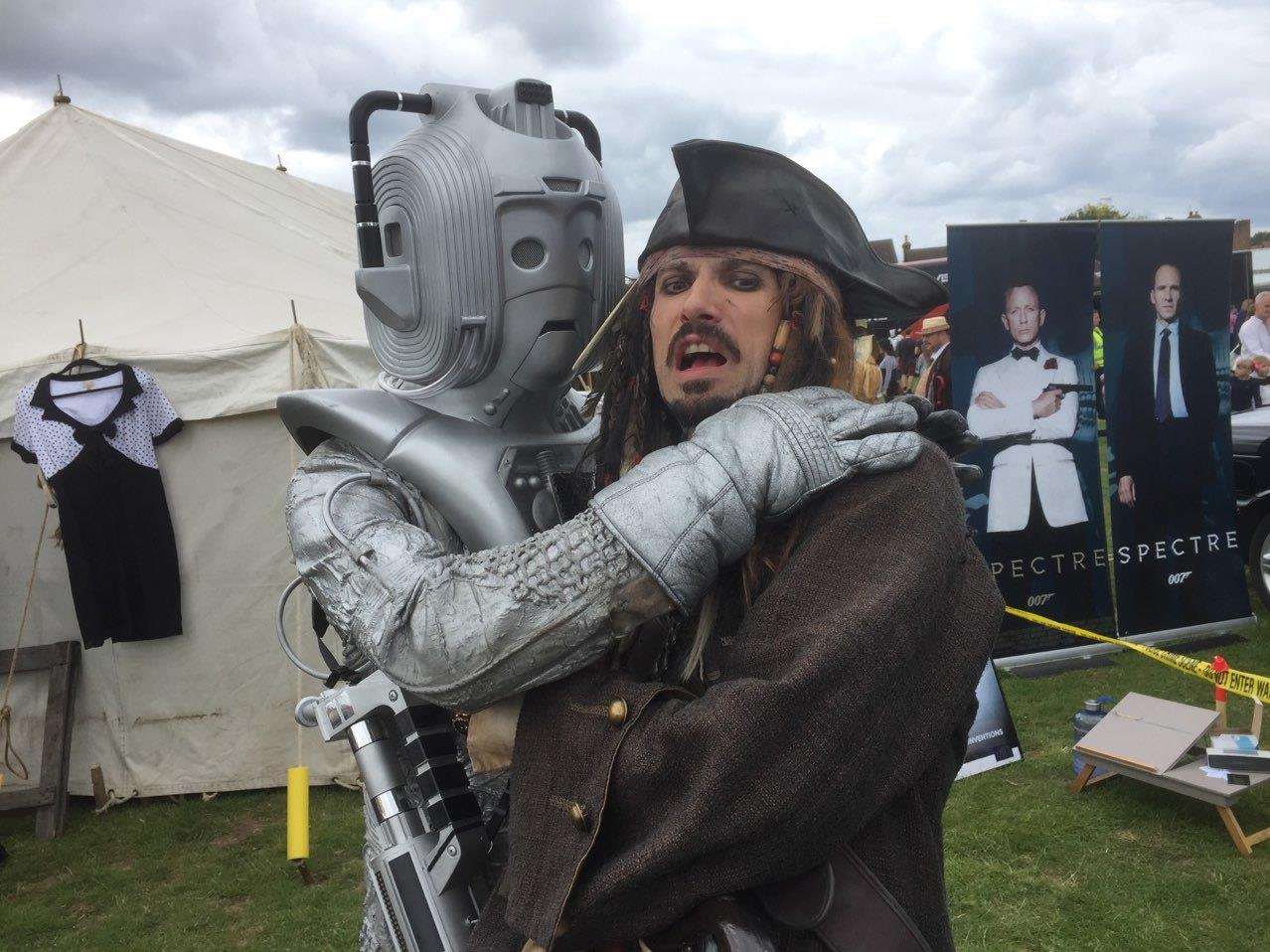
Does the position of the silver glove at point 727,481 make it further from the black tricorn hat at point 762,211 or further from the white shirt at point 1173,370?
the white shirt at point 1173,370

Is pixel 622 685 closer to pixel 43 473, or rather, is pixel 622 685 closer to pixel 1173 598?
pixel 43 473

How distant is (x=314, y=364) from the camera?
4957 mm

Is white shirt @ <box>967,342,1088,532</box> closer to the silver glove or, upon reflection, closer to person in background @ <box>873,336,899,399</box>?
person in background @ <box>873,336,899,399</box>

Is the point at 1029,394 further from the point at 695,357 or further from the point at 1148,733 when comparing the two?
the point at 695,357

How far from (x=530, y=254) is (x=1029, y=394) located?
4.81 meters

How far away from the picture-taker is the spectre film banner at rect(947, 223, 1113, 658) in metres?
5.73

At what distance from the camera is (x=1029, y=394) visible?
582cm

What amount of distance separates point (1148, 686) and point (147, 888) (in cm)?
517

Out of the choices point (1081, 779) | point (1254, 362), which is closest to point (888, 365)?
point (1254, 362)

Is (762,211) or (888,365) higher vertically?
(762,211)

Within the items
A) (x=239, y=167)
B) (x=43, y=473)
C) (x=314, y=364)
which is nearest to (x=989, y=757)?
(x=314, y=364)

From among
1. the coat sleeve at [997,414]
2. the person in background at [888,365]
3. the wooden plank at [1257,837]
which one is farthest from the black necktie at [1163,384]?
the person in background at [888,365]

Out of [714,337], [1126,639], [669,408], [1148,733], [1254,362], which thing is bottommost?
[1126,639]

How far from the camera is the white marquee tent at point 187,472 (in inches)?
198
